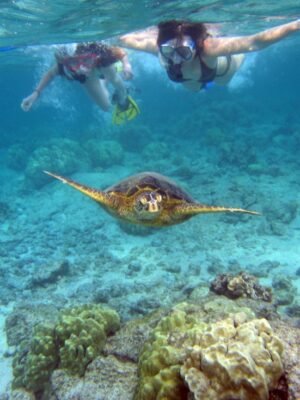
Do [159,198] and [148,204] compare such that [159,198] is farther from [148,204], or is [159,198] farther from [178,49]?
[178,49]

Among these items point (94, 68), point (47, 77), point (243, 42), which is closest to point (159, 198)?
point (243, 42)

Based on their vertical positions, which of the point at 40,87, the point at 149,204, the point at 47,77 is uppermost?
the point at 47,77

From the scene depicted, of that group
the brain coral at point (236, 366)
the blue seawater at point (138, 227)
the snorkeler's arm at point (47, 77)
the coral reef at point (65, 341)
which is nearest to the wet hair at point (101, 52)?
the snorkeler's arm at point (47, 77)

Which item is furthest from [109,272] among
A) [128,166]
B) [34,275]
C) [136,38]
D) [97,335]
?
[136,38]

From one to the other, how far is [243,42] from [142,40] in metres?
7.81

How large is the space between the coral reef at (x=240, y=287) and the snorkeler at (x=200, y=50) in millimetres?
5423

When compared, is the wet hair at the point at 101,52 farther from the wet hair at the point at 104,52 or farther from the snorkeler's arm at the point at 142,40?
the snorkeler's arm at the point at 142,40

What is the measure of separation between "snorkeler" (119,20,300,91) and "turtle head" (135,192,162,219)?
5082mm

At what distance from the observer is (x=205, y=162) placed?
17484 mm

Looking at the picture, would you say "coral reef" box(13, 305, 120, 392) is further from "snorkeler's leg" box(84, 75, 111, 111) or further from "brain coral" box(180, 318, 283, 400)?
"snorkeler's leg" box(84, 75, 111, 111)

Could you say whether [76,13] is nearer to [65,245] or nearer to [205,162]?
→ [65,245]

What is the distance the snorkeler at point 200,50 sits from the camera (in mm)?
8211

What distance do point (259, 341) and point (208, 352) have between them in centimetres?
46

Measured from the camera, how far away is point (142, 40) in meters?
15.5
